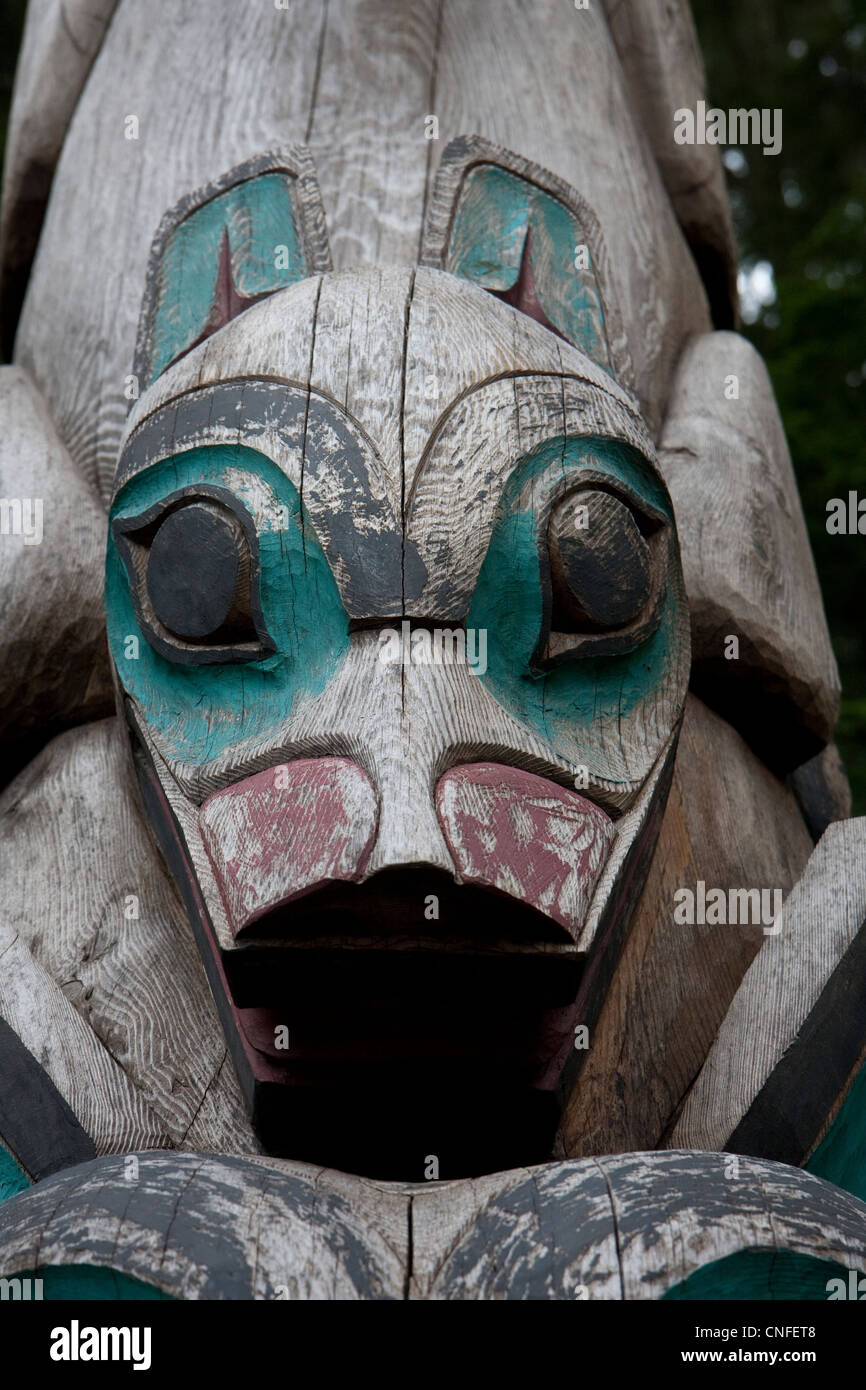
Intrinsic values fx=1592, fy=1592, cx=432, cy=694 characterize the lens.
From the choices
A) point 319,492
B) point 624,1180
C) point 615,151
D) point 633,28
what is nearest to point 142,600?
point 319,492

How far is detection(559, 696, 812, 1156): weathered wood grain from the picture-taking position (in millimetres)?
1834

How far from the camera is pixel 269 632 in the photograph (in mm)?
1678

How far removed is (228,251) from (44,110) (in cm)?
98

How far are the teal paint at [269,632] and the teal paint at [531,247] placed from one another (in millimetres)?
609

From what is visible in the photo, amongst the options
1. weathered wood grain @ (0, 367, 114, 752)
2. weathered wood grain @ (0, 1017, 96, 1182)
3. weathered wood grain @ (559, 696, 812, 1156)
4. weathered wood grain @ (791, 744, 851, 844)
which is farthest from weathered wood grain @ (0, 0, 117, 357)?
weathered wood grain @ (0, 1017, 96, 1182)

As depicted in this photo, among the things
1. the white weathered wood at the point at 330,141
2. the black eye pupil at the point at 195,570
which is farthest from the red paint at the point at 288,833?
the white weathered wood at the point at 330,141

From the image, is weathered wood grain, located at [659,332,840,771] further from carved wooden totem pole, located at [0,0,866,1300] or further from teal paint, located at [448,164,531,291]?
teal paint, located at [448,164,531,291]

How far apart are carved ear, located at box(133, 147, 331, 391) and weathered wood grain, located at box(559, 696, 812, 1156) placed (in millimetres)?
830

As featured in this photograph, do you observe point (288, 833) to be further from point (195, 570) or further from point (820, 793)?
point (820, 793)

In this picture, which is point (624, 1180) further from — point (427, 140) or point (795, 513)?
point (427, 140)

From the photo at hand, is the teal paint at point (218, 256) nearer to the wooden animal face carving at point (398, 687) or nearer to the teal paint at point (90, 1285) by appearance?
the wooden animal face carving at point (398, 687)

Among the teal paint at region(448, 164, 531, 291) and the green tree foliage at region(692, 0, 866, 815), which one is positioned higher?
the green tree foliage at region(692, 0, 866, 815)

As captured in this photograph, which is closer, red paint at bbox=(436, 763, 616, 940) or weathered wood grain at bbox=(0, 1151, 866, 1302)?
weathered wood grain at bbox=(0, 1151, 866, 1302)

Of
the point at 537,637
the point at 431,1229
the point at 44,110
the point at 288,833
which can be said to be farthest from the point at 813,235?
the point at 431,1229
